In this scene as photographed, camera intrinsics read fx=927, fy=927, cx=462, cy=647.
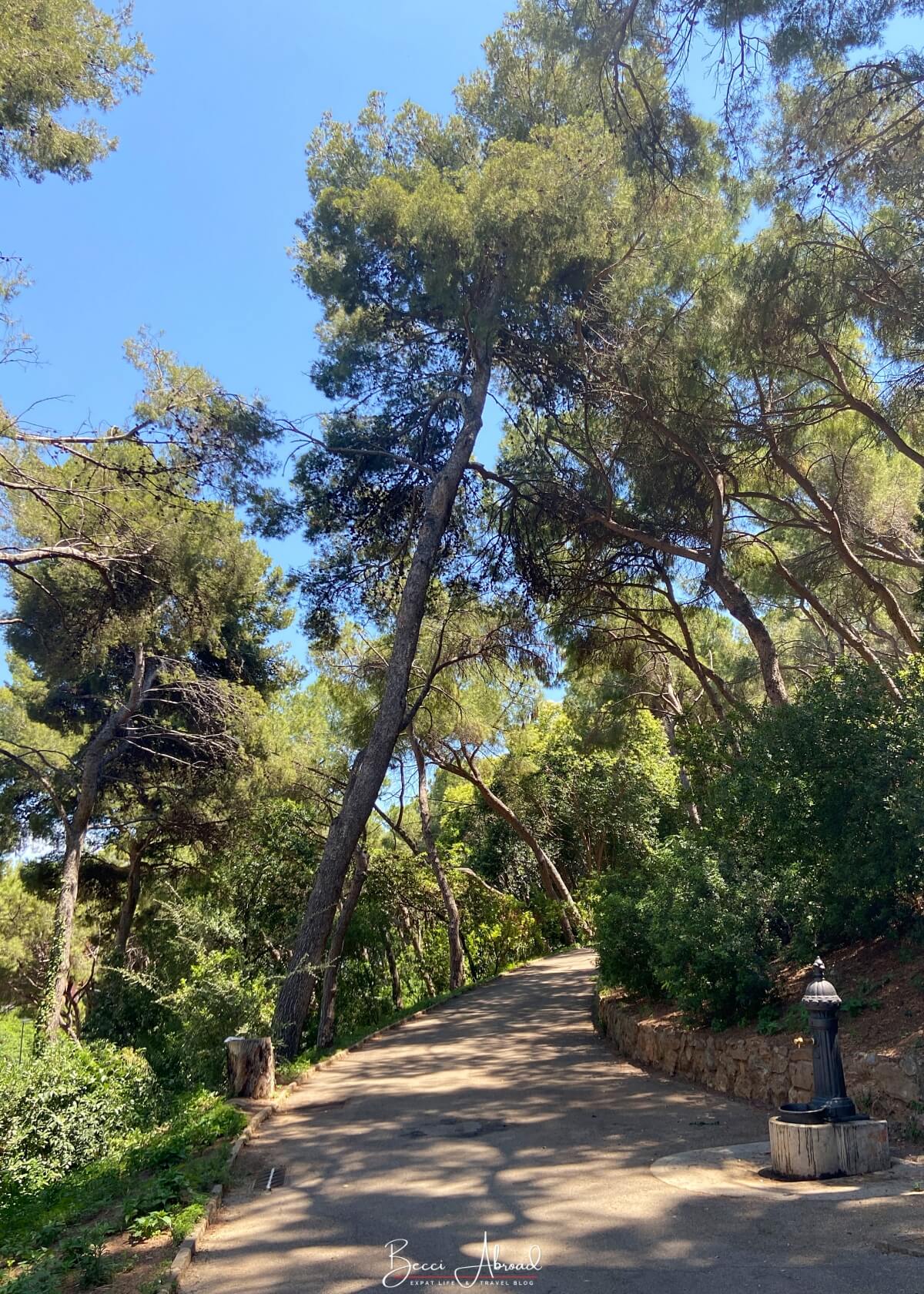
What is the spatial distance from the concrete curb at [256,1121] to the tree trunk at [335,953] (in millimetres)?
457

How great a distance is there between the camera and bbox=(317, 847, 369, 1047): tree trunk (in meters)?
12.9

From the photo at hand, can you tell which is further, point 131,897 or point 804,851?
point 131,897

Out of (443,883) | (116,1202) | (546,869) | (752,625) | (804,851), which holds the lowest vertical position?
(116,1202)

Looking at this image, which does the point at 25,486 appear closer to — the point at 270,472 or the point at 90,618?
the point at 270,472

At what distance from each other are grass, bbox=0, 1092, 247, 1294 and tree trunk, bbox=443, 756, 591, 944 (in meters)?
14.1

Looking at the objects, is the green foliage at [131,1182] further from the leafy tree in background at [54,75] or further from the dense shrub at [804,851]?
the leafy tree in background at [54,75]

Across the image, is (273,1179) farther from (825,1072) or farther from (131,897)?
(131,897)

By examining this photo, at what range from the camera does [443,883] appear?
17672mm

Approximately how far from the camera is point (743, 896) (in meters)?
8.40

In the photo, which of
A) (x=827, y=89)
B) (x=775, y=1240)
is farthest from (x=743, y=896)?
(x=827, y=89)

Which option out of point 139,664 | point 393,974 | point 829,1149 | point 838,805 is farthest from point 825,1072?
point 393,974

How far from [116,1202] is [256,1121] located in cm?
220

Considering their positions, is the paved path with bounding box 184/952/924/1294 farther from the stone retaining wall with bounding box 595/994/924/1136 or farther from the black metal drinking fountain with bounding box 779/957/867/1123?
the black metal drinking fountain with bounding box 779/957/867/1123

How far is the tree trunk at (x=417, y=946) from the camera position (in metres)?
18.1
